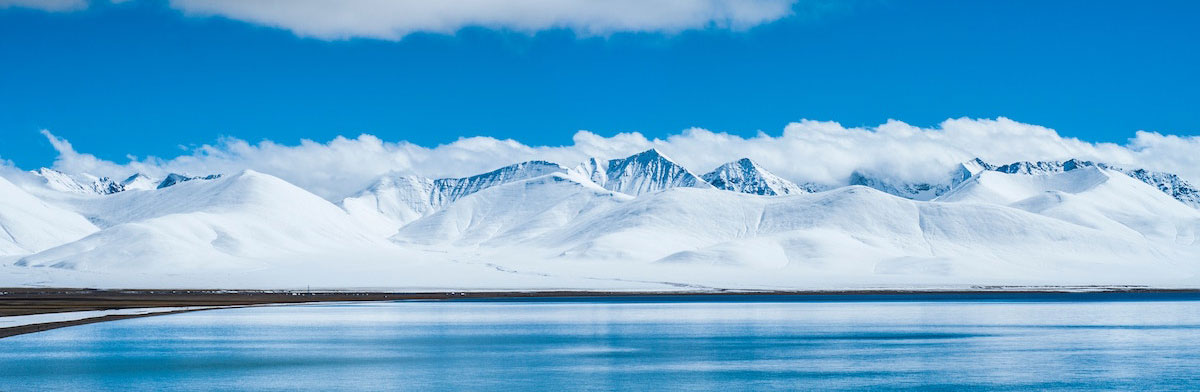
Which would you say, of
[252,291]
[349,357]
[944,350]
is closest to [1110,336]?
[944,350]

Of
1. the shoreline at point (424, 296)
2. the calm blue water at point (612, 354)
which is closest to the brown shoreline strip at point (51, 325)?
the shoreline at point (424, 296)

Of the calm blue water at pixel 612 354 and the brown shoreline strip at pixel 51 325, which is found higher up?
the brown shoreline strip at pixel 51 325

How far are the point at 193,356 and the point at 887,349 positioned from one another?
32124 mm

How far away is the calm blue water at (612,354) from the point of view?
43781 millimetres

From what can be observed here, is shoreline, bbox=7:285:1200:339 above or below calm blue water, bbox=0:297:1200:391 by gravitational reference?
above

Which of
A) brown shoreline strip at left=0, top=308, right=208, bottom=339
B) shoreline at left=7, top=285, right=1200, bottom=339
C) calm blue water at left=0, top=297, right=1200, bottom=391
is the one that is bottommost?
calm blue water at left=0, top=297, right=1200, bottom=391

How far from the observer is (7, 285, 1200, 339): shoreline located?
11256cm

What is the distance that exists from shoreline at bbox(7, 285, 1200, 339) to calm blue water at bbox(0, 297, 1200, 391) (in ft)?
58.7

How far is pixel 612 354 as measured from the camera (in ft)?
188

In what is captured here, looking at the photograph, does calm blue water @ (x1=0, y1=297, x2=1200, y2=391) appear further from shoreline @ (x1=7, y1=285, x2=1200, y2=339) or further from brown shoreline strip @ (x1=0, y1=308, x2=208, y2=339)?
shoreline @ (x1=7, y1=285, x2=1200, y2=339)

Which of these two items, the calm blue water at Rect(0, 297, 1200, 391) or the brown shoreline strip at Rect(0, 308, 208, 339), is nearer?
the calm blue water at Rect(0, 297, 1200, 391)

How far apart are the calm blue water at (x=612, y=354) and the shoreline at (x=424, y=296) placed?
1788cm

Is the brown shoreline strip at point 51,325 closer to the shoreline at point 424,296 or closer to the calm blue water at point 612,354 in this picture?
the shoreline at point 424,296

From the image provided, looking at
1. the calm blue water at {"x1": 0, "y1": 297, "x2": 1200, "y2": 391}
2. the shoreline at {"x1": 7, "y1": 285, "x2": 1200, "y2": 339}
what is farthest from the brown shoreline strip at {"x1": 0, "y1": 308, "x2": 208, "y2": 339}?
the calm blue water at {"x1": 0, "y1": 297, "x2": 1200, "y2": 391}
